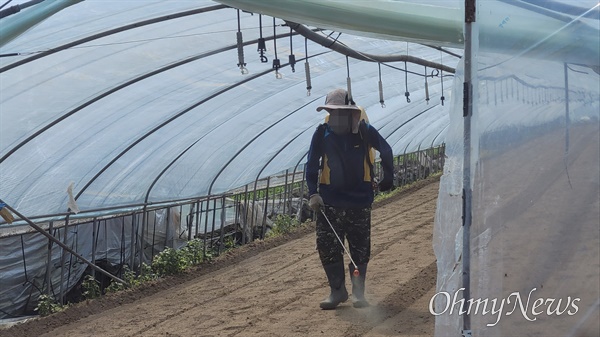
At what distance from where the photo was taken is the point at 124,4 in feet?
22.5

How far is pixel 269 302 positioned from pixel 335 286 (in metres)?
0.88

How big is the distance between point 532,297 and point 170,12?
4743 millimetres

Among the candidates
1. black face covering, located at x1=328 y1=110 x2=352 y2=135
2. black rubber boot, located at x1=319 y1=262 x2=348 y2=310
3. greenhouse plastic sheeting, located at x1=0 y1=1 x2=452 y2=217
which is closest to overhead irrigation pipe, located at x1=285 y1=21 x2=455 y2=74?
greenhouse plastic sheeting, located at x1=0 y1=1 x2=452 y2=217

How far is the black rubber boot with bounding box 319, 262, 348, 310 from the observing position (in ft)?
18.4

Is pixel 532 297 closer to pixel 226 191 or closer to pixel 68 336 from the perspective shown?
pixel 68 336

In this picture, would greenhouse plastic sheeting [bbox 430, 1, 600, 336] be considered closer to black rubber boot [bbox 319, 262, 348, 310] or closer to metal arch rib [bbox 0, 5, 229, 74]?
black rubber boot [bbox 319, 262, 348, 310]

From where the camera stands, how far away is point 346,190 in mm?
5598

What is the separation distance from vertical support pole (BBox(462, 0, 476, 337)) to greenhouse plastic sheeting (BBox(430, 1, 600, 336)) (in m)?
0.01

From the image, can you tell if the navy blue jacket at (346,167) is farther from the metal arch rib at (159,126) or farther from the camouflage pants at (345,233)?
the metal arch rib at (159,126)

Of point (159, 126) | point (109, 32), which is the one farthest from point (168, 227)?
point (109, 32)

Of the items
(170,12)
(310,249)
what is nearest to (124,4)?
(170,12)

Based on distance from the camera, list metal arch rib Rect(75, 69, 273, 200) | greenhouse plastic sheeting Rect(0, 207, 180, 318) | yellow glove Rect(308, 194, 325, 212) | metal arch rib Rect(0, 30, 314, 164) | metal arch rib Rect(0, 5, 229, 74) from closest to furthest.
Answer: yellow glove Rect(308, 194, 325, 212)
metal arch rib Rect(0, 5, 229, 74)
metal arch rib Rect(0, 30, 314, 164)
metal arch rib Rect(75, 69, 273, 200)
greenhouse plastic sheeting Rect(0, 207, 180, 318)

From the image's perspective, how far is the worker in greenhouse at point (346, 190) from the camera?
5.59 meters

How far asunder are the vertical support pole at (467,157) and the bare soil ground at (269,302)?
1.40m
